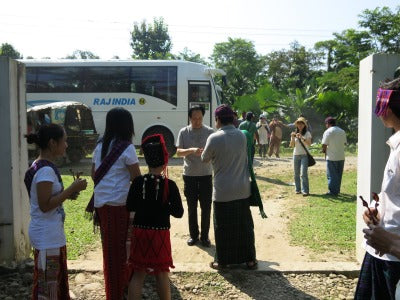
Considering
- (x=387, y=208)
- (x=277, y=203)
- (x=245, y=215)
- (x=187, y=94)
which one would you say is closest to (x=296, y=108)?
(x=187, y=94)

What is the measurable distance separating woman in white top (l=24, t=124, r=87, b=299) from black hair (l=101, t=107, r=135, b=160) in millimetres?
411

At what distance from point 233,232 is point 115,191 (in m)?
1.45

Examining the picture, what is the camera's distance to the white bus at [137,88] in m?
15.2

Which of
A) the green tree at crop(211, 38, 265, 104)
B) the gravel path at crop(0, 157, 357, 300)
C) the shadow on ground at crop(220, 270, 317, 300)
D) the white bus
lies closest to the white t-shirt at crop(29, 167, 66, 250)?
the gravel path at crop(0, 157, 357, 300)

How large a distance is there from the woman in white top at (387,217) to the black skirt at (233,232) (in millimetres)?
2039

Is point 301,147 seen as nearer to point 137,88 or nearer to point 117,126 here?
point 117,126

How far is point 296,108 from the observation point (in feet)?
71.3

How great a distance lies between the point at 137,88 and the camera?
15586 millimetres

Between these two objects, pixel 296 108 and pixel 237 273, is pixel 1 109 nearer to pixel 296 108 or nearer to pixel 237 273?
pixel 237 273

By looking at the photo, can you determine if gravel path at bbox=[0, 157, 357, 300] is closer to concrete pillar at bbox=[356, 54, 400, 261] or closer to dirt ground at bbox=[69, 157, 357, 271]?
dirt ground at bbox=[69, 157, 357, 271]

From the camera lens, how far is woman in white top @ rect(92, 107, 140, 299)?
131 inches

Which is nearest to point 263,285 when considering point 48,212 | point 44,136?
point 48,212

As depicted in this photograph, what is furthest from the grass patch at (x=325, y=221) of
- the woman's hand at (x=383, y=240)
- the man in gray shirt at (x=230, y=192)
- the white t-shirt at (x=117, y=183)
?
the woman's hand at (x=383, y=240)

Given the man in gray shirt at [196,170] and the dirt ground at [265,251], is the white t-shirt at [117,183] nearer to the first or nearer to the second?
the dirt ground at [265,251]
